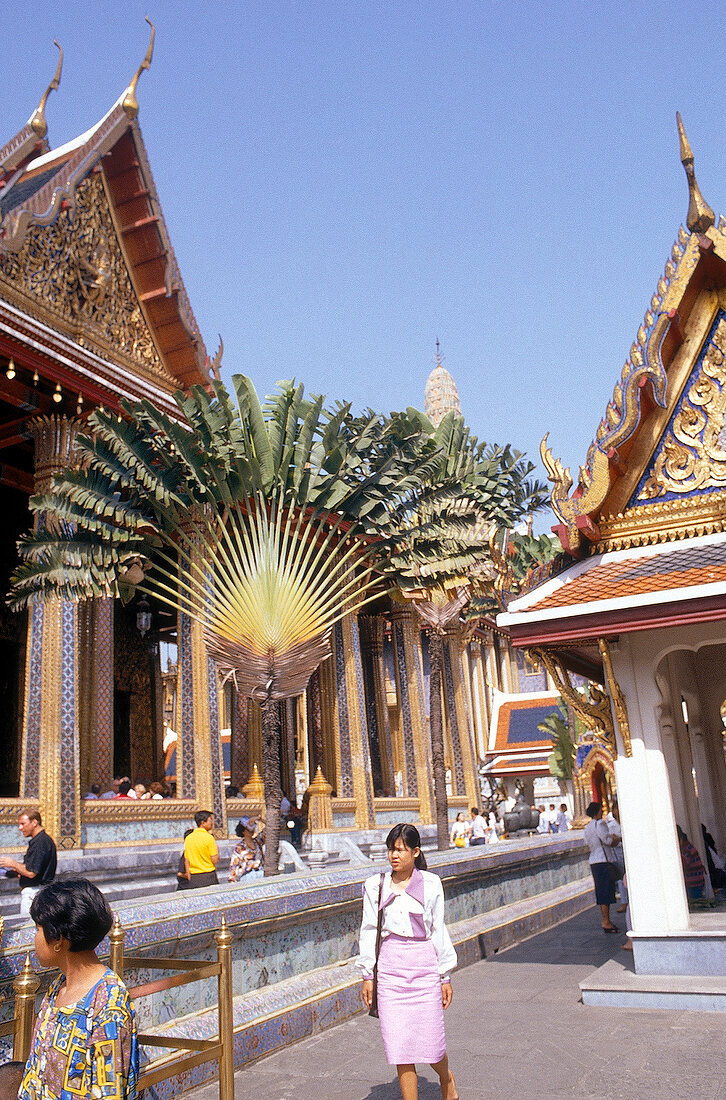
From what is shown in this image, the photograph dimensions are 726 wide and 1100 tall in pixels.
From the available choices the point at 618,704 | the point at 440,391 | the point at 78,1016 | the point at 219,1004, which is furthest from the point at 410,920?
the point at 440,391

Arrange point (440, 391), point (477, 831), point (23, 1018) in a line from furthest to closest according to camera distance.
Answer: point (440, 391) < point (477, 831) < point (23, 1018)

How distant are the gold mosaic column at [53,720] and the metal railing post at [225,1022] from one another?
284 inches

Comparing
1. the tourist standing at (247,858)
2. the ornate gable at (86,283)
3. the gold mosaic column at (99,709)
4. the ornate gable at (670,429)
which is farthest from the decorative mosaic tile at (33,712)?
the ornate gable at (670,429)

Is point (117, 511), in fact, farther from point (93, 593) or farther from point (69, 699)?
point (69, 699)

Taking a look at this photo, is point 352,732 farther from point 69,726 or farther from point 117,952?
point 117,952

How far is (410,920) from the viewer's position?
4344 millimetres

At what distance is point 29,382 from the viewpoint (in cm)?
1184

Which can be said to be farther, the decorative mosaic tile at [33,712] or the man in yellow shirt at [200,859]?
the decorative mosaic tile at [33,712]

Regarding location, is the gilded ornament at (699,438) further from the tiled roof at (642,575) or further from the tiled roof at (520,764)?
the tiled roof at (520,764)

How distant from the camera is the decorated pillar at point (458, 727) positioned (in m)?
24.1

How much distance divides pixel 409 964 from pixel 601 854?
6873 millimetres

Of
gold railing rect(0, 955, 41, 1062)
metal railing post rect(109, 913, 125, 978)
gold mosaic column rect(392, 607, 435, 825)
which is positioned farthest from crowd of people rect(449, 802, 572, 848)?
gold railing rect(0, 955, 41, 1062)

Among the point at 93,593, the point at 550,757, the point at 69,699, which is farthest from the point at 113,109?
the point at 550,757

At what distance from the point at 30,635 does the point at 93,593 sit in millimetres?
990
